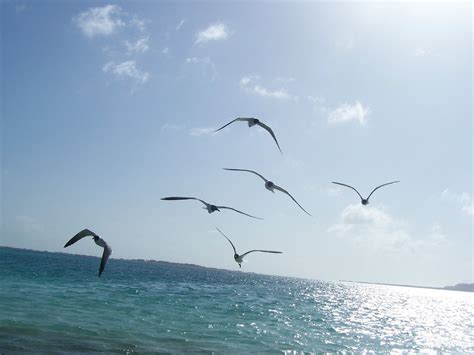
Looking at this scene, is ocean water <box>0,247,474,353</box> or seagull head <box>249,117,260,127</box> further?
ocean water <box>0,247,474,353</box>

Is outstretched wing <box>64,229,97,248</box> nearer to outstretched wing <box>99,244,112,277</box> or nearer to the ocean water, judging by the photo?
outstretched wing <box>99,244,112,277</box>

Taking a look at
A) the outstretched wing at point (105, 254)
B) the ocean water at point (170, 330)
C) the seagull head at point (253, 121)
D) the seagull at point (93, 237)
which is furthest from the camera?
the ocean water at point (170, 330)

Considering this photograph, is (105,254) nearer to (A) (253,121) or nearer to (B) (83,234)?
(B) (83,234)

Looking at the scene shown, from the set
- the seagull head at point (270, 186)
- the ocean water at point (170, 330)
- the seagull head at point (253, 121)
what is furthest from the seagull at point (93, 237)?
the ocean water at point (170, 330)

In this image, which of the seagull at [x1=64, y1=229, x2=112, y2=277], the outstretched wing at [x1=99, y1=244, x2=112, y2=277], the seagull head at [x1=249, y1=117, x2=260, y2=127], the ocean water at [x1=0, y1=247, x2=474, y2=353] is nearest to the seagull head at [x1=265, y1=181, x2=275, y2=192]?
the seagull head at [x1=249, y1=117, x2=260, y2=127]

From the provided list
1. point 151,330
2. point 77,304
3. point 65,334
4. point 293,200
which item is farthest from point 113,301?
point 293,200

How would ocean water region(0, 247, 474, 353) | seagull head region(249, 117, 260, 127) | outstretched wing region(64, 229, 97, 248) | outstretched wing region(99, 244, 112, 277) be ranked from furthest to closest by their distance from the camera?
ocean water region(0, 247, 474, 353) < seagull head region(249, 117, 260, 127) < outstretched wing region(64, 229, 97, 248) < outstretched wing region(99, 244, 112, 277)

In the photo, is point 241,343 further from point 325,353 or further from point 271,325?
point 271,325

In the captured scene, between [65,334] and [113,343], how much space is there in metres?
2.51

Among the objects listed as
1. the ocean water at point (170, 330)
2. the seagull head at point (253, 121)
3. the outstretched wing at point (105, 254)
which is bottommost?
the ocean water at point (170, 330)

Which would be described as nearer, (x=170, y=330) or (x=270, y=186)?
(x=270, y=186)

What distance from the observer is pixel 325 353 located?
2247 cm

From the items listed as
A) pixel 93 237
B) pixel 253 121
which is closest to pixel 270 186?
pixel 253 121

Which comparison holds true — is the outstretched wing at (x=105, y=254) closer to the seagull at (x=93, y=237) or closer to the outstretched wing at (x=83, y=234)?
the seagull at (x=93, y=237)
